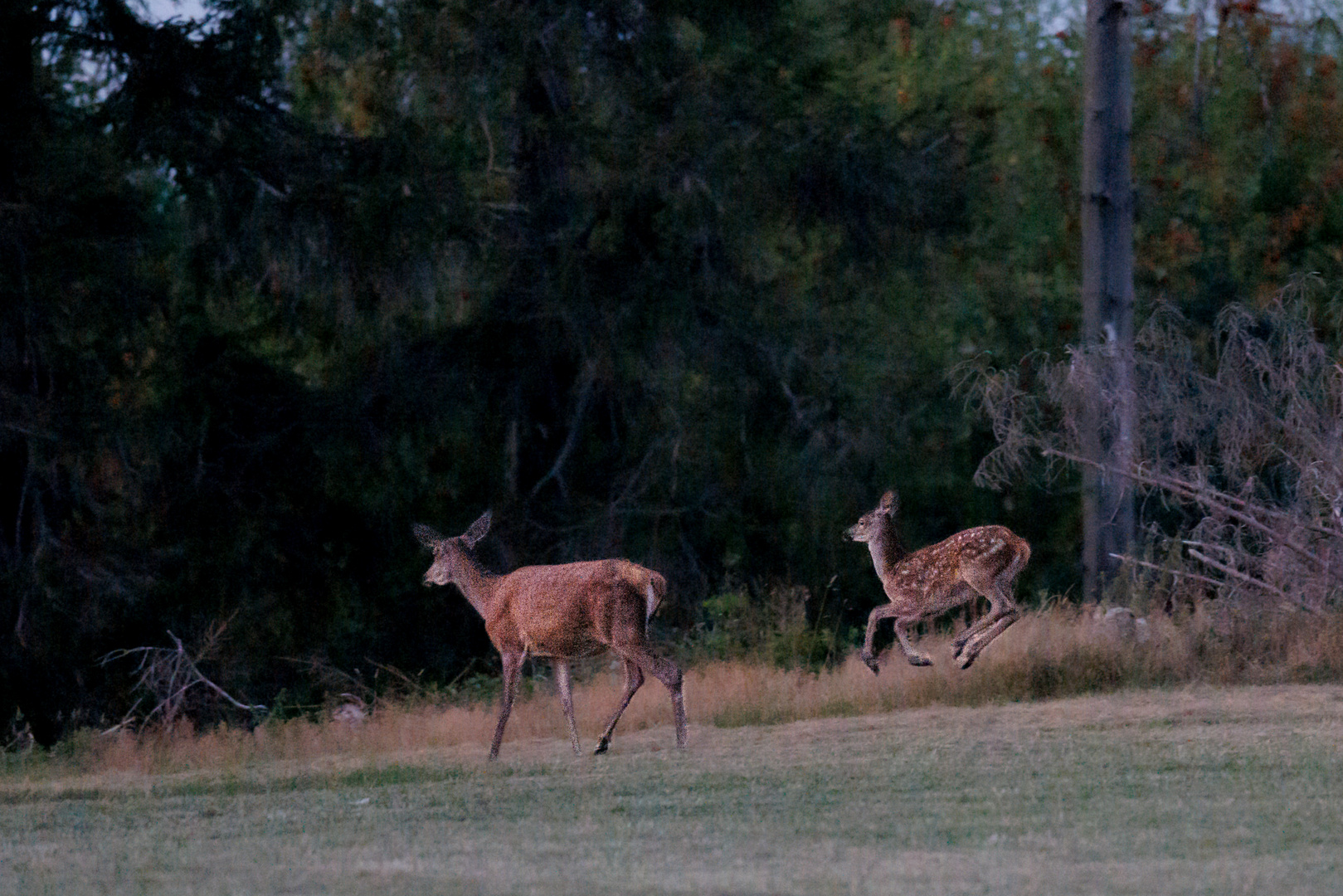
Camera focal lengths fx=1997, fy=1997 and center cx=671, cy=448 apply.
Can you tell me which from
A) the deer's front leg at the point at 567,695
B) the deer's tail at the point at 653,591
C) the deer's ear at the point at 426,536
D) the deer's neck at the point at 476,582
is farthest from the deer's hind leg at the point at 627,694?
the deer's ear at the point at 426,536

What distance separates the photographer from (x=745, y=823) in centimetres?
912

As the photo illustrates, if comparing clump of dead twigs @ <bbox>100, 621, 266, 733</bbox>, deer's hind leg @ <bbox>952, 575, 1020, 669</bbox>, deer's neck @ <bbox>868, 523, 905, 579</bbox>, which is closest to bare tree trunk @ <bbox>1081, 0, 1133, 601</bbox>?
deer's neck @ <bbox>868, 523, 905, 579</bbox>

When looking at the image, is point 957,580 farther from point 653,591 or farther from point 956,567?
point 653,591

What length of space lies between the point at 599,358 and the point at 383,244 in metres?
2.70

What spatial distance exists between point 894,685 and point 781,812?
528cm

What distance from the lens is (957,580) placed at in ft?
43.6

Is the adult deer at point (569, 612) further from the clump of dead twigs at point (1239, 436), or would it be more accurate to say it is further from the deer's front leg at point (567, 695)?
the clump of dead twigs at point (1239, 436)

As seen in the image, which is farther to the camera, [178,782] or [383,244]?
[383,244]

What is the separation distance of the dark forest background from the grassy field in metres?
7.71

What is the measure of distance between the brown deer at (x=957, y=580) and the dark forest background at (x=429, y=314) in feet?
23.8

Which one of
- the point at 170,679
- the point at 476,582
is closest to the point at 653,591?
the point at 476,582

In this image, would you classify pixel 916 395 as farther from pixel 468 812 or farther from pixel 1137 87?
pixel 468 812

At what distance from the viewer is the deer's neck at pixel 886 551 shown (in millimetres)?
13555

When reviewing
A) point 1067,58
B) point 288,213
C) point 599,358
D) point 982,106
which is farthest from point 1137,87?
point 288,213
